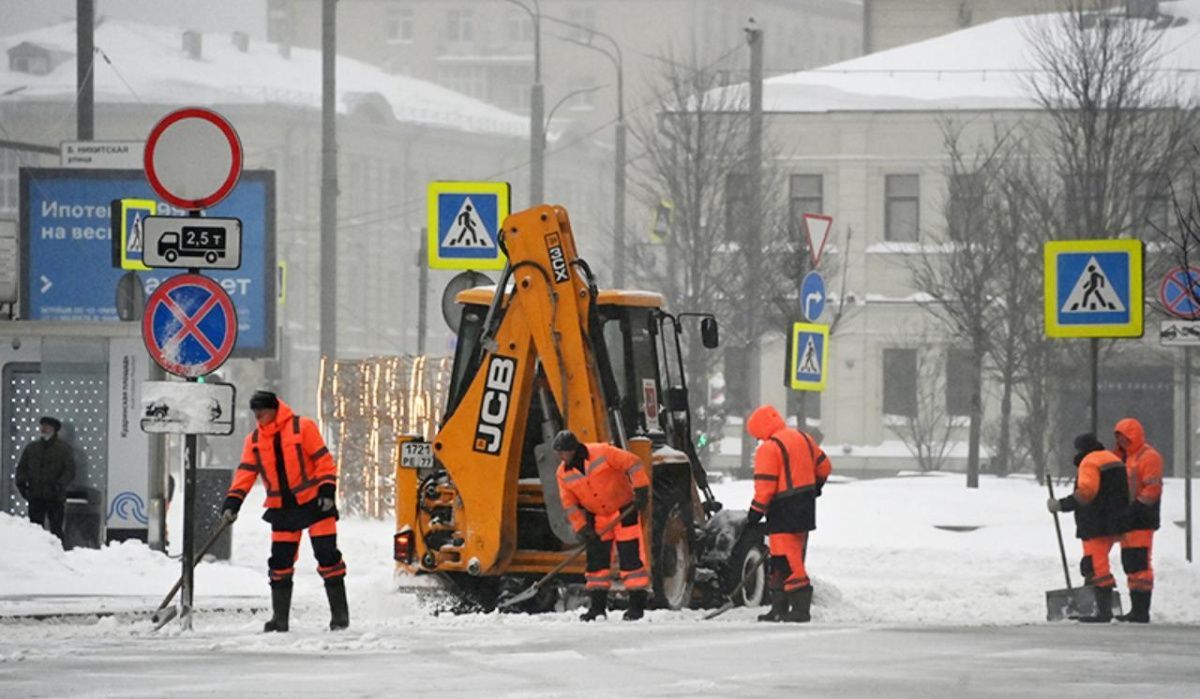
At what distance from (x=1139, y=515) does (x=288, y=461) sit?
7.11 m

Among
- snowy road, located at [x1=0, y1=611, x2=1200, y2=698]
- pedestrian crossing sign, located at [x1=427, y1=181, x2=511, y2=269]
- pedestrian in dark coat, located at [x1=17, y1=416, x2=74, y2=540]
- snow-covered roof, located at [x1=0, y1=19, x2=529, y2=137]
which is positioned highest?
snow-covered roof, located at [x1=0, y1=19, x2=529, y2=137]

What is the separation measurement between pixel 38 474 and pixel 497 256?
5.87 meters

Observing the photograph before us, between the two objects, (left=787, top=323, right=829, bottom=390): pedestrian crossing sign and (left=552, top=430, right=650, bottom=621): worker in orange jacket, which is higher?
(left=787, top=323, right=829, bottom=390): pedestrian crossing sign

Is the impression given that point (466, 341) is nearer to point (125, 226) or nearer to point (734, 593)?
point (734, 593)

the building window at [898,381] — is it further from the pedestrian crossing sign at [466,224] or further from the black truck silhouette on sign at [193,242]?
the black truck silhouette on sign at [193,242]

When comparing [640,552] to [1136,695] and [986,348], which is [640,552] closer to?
[1136,695]

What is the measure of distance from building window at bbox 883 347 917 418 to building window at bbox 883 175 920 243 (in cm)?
281

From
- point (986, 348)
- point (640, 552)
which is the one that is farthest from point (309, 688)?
A: point (986, 348)

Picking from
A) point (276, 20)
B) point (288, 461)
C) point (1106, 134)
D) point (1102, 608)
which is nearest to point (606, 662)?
point (288, 461)

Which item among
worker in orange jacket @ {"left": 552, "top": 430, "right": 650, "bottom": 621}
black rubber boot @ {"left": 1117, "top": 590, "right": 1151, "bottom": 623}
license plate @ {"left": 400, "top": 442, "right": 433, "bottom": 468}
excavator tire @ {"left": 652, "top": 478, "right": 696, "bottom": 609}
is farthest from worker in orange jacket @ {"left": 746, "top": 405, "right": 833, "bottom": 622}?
black rubber boot @ {"left": 1117, "top": 590, "right": 1151, "bottom": 623}

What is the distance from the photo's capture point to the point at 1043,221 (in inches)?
1629

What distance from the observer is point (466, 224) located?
22141 millimetres

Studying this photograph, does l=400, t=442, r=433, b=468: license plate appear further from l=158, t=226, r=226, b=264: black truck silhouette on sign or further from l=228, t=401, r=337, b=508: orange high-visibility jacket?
l=158, t=226, r=226, b=264: black truck silhouette on sign

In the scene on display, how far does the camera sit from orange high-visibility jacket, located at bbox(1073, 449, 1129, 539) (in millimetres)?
19438
